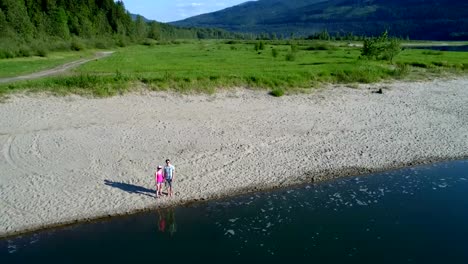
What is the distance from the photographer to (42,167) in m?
22.9

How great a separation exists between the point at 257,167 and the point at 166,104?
12.8 meters

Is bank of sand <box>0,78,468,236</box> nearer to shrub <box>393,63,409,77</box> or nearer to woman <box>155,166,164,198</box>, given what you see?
woman <box>155,166,164,198</box>

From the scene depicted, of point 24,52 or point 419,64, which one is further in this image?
point 24,52

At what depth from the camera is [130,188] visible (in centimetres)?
2106

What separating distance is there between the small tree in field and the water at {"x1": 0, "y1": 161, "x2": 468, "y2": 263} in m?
42.0

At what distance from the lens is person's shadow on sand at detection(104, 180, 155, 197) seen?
2068 cm

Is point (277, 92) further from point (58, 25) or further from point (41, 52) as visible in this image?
point (58, 25)

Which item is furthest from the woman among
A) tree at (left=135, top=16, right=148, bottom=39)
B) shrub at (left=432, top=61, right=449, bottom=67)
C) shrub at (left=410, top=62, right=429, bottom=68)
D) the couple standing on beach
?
tree at (left=135, top=16, right=148, bottom=39)

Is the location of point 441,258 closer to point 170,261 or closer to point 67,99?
point 170,261

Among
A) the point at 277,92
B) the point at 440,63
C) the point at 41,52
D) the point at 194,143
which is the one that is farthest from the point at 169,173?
the point at 41,52

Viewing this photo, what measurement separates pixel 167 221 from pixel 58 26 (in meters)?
84.4

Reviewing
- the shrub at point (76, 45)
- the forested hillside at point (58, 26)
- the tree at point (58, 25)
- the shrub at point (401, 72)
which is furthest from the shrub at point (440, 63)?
the tree at point (58, 25)

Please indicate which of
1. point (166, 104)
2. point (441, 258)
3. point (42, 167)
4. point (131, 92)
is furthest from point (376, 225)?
point (131, 92)

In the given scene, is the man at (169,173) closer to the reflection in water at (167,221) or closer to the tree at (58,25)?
the reflection in water at (167,221)
